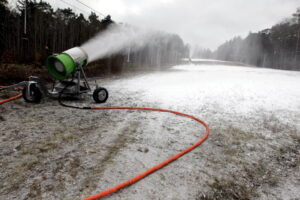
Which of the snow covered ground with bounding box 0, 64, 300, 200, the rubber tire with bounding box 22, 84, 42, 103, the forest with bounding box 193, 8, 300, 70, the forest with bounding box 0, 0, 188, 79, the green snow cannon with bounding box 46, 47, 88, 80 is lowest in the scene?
the snow covered ground with bounding box 0, 64, 300, 200

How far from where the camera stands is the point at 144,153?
10.6ft

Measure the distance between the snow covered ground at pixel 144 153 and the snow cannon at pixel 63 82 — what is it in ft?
1.28

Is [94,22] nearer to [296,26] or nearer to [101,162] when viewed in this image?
[101,162]

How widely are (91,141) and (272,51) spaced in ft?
187

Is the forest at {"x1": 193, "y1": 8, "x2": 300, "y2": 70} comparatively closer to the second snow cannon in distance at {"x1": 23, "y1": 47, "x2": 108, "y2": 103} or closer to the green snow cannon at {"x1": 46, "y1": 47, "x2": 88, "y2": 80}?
the second snow cannon in distance at {"x1": 23, "y1": 47, "x2": 108, "y2": 103}

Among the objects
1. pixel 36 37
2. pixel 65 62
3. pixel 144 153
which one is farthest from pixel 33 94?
pixel 36 37

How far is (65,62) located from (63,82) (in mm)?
1078

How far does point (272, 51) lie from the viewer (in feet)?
155

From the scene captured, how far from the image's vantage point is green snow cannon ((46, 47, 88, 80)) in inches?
222

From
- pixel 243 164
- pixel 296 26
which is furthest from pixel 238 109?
pixel 296 26

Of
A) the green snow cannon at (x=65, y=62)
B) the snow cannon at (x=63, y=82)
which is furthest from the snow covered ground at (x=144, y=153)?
the green snow cannon at (x=65, y=62)

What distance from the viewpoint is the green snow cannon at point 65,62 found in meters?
5.63

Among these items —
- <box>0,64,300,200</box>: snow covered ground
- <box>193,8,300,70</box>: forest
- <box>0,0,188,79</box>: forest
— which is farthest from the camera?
<box>193,8,300,70</box>: forest

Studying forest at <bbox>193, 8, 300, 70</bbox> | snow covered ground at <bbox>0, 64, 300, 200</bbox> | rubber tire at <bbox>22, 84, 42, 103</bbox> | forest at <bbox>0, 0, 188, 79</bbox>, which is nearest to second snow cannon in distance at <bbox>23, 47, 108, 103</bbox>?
rubber tire at <bbox>22, 84, 42, 103</bbox>
